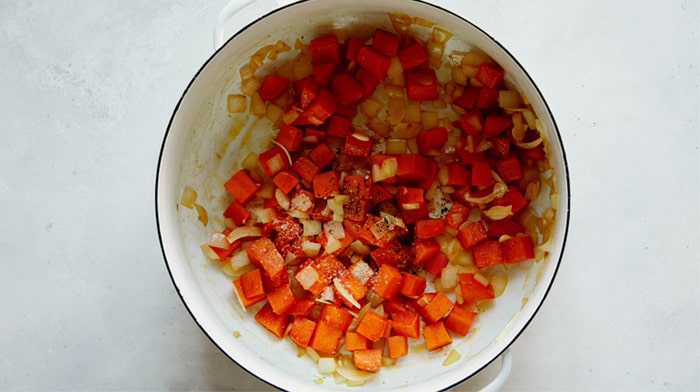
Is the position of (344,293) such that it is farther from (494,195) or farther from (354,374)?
(494,195)

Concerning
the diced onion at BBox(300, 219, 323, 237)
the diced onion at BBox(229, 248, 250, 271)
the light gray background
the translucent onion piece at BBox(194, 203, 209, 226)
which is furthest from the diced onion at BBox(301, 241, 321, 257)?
the light gray background

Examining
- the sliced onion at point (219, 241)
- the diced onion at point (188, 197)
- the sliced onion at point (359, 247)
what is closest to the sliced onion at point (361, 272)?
the sliced onion at point (359, 247)

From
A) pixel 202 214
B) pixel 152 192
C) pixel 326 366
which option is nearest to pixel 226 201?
pixel 202 214

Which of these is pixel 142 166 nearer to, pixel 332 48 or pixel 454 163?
pixel 332 48

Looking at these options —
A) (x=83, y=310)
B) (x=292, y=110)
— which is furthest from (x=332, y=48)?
(x=83, y=310)

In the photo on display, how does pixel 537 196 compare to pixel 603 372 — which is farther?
pixel 603 372

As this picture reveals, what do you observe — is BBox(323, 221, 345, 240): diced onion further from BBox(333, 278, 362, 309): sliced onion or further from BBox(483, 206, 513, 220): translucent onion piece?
BBox(483, 206, 513, 220): translucent onion piece
